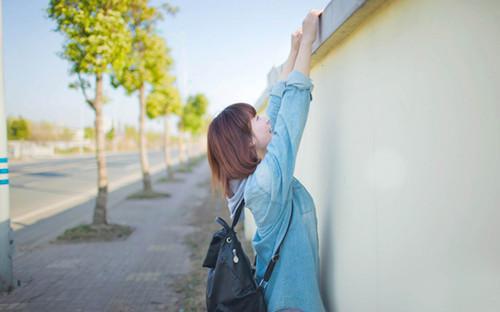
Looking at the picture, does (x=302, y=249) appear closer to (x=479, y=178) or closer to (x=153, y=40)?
(x=479, y=178)

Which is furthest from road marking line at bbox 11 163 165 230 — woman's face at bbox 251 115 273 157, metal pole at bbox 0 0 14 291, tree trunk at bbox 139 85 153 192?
woman's face at bbox 251 115 273 157

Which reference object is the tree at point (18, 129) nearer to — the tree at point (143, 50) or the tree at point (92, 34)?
the tree at point (143, 50)

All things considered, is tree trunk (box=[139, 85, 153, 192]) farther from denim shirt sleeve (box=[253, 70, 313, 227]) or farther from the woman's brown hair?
denim shirt sleeve (box=[253, 70, 313, 227])

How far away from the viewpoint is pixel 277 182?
1.60 meters

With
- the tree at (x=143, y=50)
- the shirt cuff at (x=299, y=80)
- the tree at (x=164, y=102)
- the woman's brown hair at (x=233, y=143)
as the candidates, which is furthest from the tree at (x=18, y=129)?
the shirt cuff at (x=299, y=80)

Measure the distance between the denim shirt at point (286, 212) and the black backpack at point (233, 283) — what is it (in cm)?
5

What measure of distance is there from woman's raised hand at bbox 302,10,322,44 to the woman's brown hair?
47 centimetres

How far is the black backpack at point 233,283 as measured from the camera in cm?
169

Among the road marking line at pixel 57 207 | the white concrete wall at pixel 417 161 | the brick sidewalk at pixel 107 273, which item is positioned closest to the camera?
the white concrete wall at pixel 417 161

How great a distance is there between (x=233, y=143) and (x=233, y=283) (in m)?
0.60

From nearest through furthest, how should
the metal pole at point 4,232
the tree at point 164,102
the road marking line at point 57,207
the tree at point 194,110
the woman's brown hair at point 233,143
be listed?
the woman's brown hair at point 233,143
the metal pole at point 4,232
the road marking line at point 57,207
the tree at point 164,102
the tree at point 194,110

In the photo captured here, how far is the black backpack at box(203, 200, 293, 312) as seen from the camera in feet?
5.55

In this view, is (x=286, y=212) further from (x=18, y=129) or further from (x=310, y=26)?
(x=18, y=129)

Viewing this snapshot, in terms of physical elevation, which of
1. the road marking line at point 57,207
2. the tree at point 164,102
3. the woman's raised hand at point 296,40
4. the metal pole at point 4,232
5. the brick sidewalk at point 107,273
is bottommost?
the road marking line at point 57,207
